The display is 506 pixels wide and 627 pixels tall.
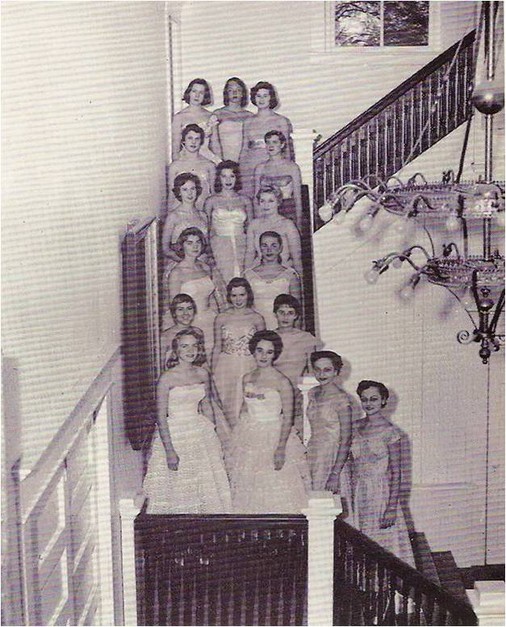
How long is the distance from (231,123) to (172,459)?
3301 mm

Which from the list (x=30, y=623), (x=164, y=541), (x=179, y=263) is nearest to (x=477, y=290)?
(x=164, y=541)

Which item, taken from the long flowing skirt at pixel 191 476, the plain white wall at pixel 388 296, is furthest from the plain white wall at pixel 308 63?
the long flowing skirt at pixel 191 476

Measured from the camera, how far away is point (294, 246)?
7363mm

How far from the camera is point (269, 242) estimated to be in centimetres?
708

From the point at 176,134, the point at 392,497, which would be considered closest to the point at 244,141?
the point at 176,134

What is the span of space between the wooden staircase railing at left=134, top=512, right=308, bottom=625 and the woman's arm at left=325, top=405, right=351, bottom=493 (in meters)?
1.83

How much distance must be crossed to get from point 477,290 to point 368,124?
11.1 feet

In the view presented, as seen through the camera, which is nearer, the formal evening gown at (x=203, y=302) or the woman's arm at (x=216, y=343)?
the woman's arm at (x=216, y=343)

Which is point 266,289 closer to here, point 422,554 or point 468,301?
point 468,301

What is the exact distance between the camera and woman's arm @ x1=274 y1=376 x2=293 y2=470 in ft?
21.3

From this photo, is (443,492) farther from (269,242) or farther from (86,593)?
(86,593)

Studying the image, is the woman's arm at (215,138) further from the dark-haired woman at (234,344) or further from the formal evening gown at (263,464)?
the formal evening gown at (263,464)

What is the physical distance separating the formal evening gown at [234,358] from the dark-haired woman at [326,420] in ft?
1.81

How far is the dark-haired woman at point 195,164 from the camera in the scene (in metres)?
7.77
